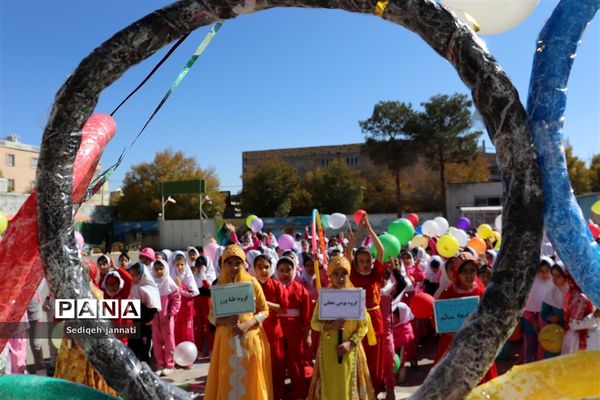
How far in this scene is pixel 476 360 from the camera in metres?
1.81

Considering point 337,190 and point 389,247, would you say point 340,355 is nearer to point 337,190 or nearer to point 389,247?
point 389,247

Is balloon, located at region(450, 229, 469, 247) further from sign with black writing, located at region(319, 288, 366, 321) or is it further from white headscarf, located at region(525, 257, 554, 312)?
sign with black writing, located at region(319, 288, 366, 321)

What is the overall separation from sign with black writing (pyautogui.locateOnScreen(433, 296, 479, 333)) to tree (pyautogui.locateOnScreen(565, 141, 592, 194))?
127 ft

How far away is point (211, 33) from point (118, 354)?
1.65m

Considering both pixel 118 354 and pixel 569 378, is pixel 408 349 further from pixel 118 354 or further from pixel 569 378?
pixel 118 354

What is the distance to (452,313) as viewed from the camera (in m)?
3.02

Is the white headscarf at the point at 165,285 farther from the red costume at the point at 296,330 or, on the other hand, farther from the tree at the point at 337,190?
the tree at the point at 337,190

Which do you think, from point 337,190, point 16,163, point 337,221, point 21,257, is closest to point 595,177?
point 337,190

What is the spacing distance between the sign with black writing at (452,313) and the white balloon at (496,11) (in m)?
1.66

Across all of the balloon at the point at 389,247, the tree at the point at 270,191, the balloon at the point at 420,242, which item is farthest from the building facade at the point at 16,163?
the balloon at the point at 389,247

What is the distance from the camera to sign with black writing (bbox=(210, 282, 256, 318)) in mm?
3730

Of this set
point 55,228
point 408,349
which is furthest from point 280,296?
point 55,228

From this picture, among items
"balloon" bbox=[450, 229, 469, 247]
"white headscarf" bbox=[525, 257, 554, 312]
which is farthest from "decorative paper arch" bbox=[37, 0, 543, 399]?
"balloon" bbox=[450, 229, 469, 247]

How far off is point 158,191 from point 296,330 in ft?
127
